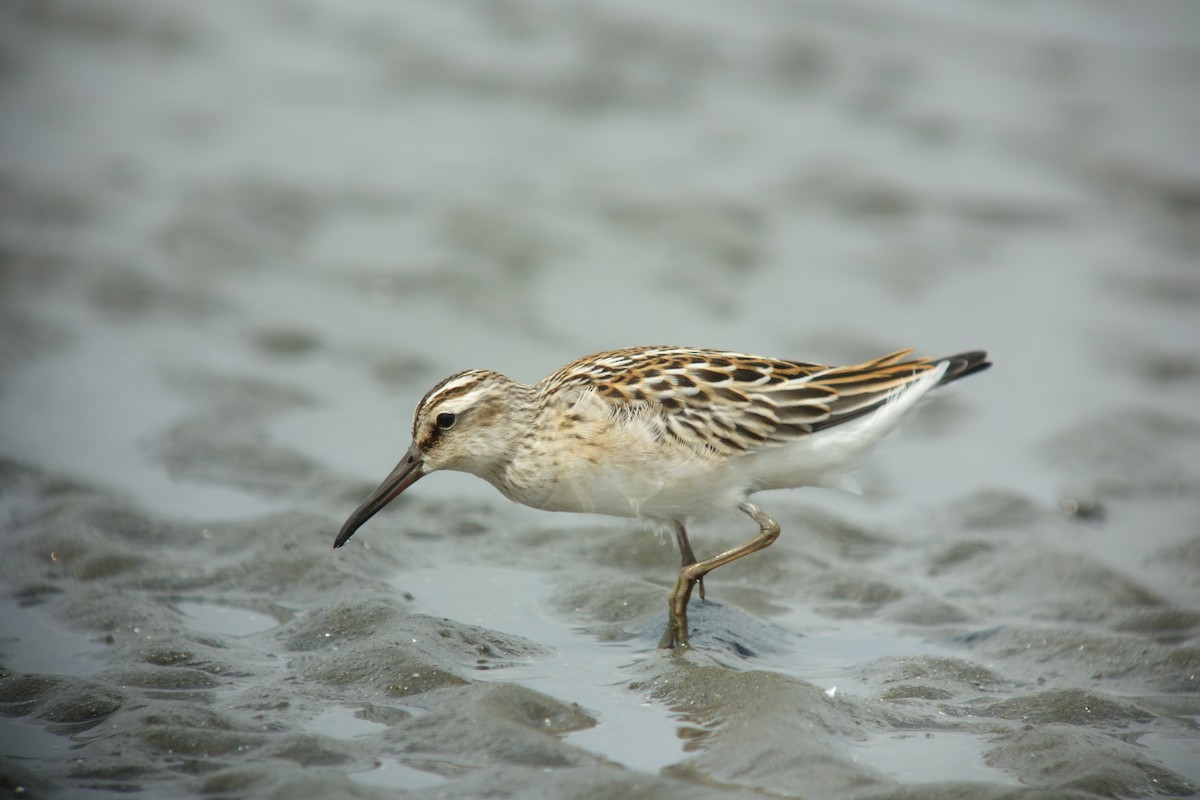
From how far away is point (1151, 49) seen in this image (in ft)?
53.6

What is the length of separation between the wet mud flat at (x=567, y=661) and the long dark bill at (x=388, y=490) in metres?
0.43

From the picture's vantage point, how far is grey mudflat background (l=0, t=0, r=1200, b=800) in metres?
6.16

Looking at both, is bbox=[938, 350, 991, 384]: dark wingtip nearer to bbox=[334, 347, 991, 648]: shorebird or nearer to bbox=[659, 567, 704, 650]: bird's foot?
bbox=[334, 347, 991, 648]: shorebird

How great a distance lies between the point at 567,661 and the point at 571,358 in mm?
4235

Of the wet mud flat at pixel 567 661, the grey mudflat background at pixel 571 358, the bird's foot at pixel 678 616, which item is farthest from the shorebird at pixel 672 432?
the grey mudflat background at pixel 571 358

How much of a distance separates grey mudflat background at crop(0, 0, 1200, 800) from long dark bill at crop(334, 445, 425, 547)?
1.38ft

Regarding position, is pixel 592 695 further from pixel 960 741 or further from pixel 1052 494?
pixel 1052 494

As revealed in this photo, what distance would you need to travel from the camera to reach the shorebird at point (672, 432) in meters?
6.99

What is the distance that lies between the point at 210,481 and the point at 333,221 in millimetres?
4830

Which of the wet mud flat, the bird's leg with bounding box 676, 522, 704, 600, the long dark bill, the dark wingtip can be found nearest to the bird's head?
the long dark bill

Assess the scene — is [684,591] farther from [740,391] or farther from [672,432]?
[740,391]

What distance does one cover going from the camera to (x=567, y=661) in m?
6.98

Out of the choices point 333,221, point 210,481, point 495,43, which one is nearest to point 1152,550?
point 210,481

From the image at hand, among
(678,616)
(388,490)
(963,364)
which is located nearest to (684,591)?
(678,616)
